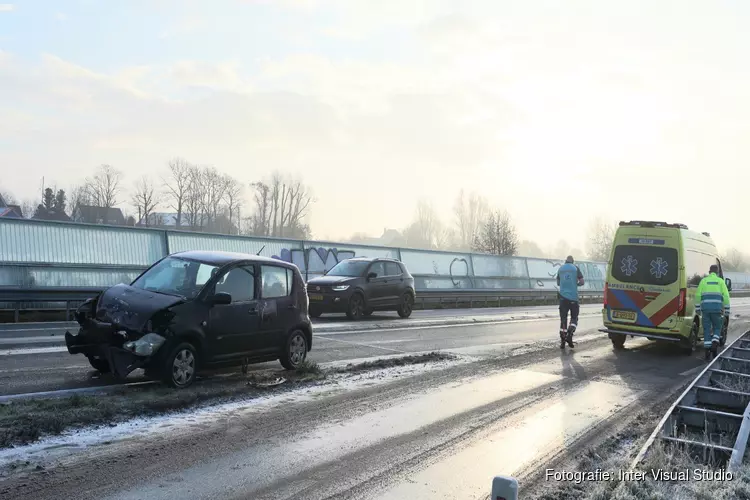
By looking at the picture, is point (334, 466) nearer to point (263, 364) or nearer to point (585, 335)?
point (263, 364)

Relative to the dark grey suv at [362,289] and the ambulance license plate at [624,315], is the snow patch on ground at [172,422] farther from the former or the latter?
the dark grey suv at [362,289]

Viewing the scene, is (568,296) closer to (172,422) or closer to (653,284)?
(653,284)

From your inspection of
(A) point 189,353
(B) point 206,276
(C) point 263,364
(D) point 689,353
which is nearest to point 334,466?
(A) point 189,353

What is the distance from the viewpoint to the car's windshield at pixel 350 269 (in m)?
18.8

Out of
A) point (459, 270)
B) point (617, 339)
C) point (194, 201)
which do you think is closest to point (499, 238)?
point (459, 270)

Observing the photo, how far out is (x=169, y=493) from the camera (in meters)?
4.40

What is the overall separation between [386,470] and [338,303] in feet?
41.9

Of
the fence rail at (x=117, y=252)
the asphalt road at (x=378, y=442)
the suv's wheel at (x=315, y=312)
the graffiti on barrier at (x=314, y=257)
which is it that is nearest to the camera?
the asphalt road at (x=378, y=442)

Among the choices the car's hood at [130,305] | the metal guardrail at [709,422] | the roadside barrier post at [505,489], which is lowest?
the metal guardrail at [709,422]

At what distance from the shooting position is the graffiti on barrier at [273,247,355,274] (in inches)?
883

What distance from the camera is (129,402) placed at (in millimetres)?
6590

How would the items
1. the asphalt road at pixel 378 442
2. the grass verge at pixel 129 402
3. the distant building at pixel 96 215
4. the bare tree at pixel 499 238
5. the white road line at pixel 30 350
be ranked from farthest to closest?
the distant building at pixel 96 215 → the bare tree at pixel 499 238 → the white road line at pixel 30 350 → the grass verge at pixel 129 402 → the asphalt road at pixel 378 442

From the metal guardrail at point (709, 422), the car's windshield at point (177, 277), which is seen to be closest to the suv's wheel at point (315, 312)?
the car's windshield at point (177, 277)

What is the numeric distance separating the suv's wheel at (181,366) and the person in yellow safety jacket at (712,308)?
33.4 ft
